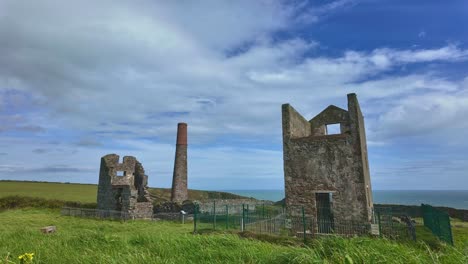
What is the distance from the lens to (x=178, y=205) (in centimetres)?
2766

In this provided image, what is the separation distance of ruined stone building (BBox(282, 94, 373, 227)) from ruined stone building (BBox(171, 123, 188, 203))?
57.7ft

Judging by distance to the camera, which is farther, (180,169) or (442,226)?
(180,169)

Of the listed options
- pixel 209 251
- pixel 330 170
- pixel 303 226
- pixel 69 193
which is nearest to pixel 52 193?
pixel 69 193

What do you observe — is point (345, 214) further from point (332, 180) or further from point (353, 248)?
point (353, 248)

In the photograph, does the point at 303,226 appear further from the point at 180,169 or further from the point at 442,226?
A: the point at 180,169

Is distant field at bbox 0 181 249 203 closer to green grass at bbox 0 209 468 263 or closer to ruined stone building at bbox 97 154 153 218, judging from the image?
ruined stone building at bbox 97 154 153 218

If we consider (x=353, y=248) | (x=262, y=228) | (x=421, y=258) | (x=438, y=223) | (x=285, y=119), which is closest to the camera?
(x=421, y=258)

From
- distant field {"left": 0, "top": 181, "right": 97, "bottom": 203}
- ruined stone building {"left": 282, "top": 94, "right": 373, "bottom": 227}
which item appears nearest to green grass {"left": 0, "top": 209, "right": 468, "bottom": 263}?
ruined stone building {"left": 282, "top": 94, "right": 373, "bottom": 227}

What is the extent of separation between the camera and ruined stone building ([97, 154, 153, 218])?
2634 cm

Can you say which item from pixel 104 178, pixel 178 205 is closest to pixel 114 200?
pixel 104 178

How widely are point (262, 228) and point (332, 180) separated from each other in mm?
4894

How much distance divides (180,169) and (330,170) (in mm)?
20052

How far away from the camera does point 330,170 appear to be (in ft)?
54.7

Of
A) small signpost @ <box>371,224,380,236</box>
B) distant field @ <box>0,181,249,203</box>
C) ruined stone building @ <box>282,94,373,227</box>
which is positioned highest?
ruined stone building @ <box>282,94,373,227</box>
